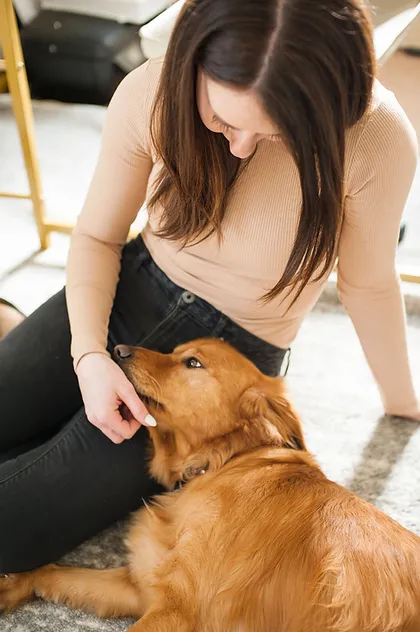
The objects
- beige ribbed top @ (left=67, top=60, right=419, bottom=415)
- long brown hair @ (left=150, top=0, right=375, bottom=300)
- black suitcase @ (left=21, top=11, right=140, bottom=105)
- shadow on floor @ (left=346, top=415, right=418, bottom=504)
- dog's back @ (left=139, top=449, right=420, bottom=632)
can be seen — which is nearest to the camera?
long brown hair @ (left=150, top=0, right=375, bottom=300)

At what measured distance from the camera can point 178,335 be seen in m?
1.36

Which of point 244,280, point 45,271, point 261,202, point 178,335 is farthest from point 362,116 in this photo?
point 45,271

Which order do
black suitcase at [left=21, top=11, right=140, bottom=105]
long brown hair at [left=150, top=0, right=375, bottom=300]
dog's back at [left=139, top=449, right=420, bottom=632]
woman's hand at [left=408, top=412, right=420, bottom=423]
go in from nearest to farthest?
long brown hair at [left=150, top=0, right=375, bottom=300], dog's back at [left=139, top=449, right=420, bottom=632], woman's hand at [left=408, top=412, right=420, bottom=423], black suitcase at [left=21, top=11, right=140, bottom=105]

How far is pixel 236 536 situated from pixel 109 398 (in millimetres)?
338

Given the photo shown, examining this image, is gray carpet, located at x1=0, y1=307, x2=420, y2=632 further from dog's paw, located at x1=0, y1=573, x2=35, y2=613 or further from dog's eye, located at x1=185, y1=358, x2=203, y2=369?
dog's eye, located at x1=185, y1=358, x2=203, y2=369

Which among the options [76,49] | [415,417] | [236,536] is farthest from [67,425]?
[76,49]

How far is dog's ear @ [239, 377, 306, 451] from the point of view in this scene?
48.8 inches

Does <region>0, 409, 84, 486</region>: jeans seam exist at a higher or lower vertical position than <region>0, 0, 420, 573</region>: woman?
lower

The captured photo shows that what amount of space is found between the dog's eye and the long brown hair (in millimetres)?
325

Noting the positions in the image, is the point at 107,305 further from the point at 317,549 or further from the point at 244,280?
the point at 317,549

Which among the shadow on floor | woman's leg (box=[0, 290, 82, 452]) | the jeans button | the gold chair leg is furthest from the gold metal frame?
the shadow on floor

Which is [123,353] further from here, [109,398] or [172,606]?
[172,606]

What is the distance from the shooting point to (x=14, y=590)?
4.22 ft

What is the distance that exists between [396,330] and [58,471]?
80 cm
